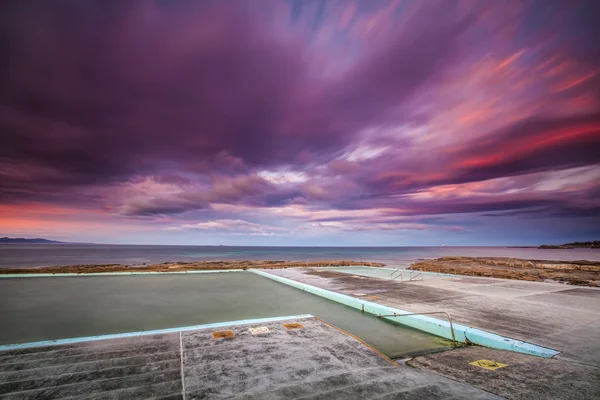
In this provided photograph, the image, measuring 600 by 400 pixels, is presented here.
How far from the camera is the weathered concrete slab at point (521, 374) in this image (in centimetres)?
375

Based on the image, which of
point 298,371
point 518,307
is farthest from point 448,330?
point 298,371

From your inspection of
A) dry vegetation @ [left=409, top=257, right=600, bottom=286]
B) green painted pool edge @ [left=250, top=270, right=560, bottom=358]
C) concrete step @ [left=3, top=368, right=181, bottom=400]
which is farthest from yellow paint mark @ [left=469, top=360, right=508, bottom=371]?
dry vegetation @ [left=409, top=257, right=600, bottom=286]

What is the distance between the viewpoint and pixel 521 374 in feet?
14.2

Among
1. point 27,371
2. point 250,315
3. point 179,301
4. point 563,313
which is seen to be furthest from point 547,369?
point 179,301

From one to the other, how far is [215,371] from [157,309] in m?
6.82

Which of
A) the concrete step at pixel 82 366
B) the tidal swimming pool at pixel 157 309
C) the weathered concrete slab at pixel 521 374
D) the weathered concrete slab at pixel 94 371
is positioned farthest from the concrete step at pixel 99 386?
the weathered concrete slab at pixel 521 374

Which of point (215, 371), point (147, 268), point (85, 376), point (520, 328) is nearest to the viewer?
point (85, 376)

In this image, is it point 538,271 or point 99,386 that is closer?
point 99,386

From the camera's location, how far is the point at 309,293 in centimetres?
1309

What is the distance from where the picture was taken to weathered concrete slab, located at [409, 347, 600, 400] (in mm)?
3750

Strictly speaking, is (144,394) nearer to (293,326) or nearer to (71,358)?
(71,358)

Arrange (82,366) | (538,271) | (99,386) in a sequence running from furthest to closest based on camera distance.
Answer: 1. (538,271)
2. (82,366)
3. (99,386)

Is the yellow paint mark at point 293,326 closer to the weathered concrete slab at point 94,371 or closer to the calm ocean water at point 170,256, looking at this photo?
the weathered concrete slab at point 94,371

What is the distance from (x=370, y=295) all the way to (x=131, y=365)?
887 cm
